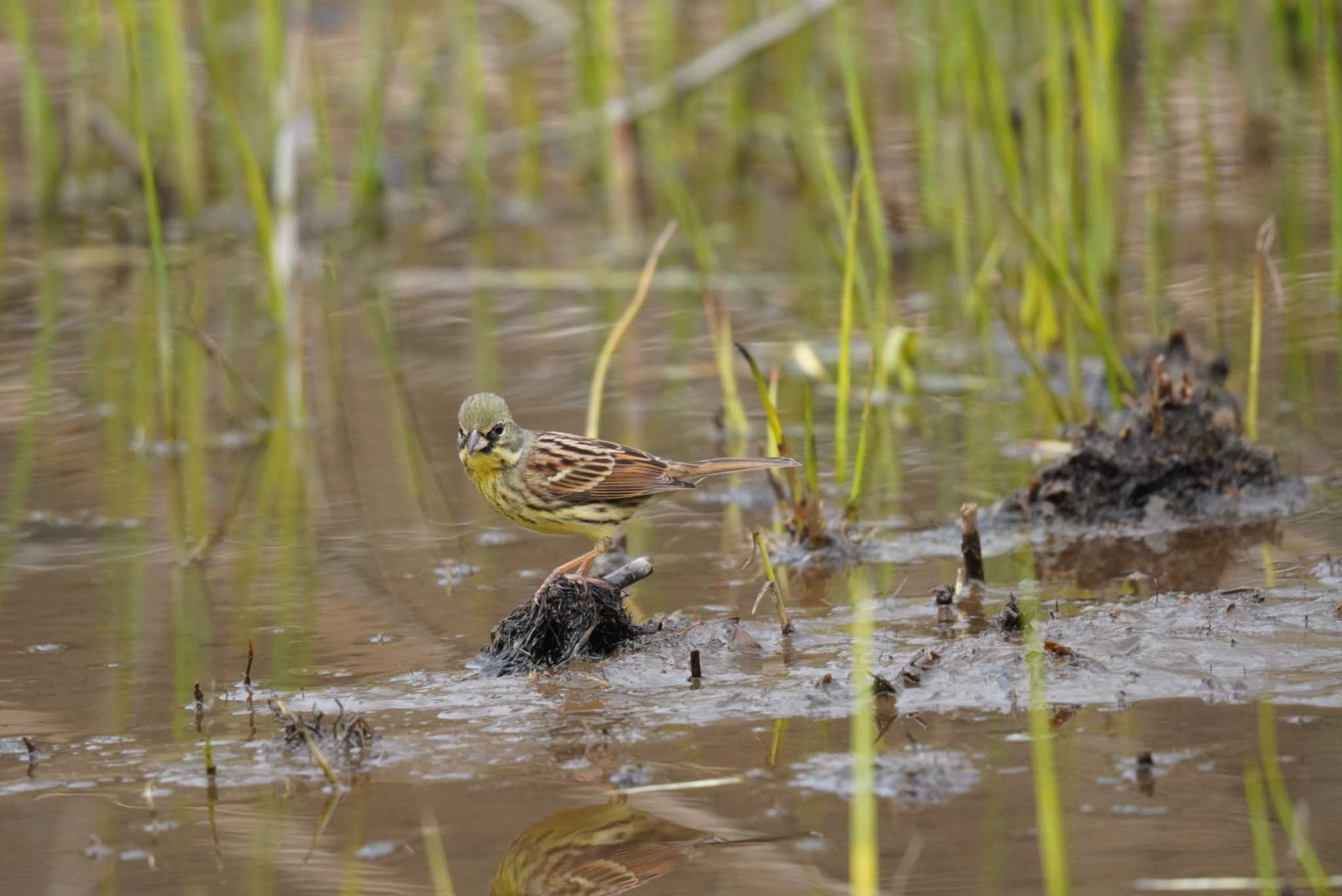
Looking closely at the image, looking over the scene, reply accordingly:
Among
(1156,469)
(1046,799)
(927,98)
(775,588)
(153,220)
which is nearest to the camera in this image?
(1046,799)

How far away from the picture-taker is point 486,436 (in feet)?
18.4

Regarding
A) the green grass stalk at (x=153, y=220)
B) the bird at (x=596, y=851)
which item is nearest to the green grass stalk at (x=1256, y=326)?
the bird at (x=596, y=851)

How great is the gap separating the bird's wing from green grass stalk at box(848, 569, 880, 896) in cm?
93

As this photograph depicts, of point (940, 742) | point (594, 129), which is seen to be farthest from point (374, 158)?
point (940, 742)

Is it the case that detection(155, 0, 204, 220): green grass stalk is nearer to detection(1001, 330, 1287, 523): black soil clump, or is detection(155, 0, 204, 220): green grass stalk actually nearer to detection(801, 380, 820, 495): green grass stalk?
detection(801, 380, 820, 495): green grass stalk

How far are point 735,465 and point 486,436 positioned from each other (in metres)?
0.88

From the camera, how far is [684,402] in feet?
27.3

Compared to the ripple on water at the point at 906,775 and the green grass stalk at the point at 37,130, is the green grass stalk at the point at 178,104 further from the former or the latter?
the ripple on water at the point at 906,775

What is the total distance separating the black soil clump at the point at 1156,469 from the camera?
612 centimetres

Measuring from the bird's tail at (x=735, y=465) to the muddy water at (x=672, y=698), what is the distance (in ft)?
1.10

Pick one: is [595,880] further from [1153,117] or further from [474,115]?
[474,115]

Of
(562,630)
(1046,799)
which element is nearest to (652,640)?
(562,630)

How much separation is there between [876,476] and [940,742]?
3.03 m

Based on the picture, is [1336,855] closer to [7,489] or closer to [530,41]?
[7,489]
